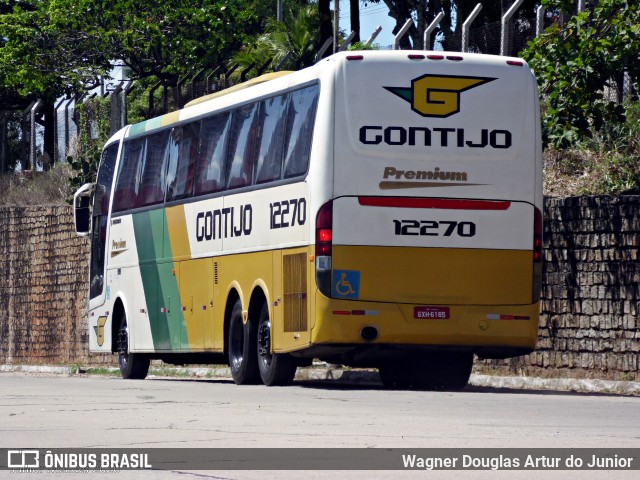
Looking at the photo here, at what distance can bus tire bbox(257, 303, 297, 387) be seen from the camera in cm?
1839

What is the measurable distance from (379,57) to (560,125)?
443 cm

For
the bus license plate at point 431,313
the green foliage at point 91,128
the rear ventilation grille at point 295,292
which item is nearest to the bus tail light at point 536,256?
the bus license plate at point 431,313

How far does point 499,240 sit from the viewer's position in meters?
17.5

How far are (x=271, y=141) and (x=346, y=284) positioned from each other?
2.24 metres

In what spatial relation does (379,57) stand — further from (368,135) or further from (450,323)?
(450,323)

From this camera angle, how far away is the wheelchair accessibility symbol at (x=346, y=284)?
671 inches

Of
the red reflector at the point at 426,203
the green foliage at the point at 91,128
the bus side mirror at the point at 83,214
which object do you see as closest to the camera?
the red reflector at the point at 426,203

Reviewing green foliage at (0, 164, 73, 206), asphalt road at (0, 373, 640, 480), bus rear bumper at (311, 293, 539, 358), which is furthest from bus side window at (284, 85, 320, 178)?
green foliage at (0, 164, 73, 206)

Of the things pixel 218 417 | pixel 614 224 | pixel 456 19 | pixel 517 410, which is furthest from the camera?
pixel 456 19

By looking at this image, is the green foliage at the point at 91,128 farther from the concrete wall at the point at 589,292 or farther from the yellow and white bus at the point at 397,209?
the yellow and white bus at the point at 397,209

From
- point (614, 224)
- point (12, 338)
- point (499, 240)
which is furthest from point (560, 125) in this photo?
point (12, 338)

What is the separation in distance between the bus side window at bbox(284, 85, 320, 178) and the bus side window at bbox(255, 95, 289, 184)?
0.19 meters

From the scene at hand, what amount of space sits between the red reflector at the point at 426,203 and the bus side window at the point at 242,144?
2.23 m

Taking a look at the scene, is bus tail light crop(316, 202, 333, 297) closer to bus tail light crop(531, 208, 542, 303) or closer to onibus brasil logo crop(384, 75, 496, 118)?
onibus brasil logo crop(384, 75, 496, 118)
